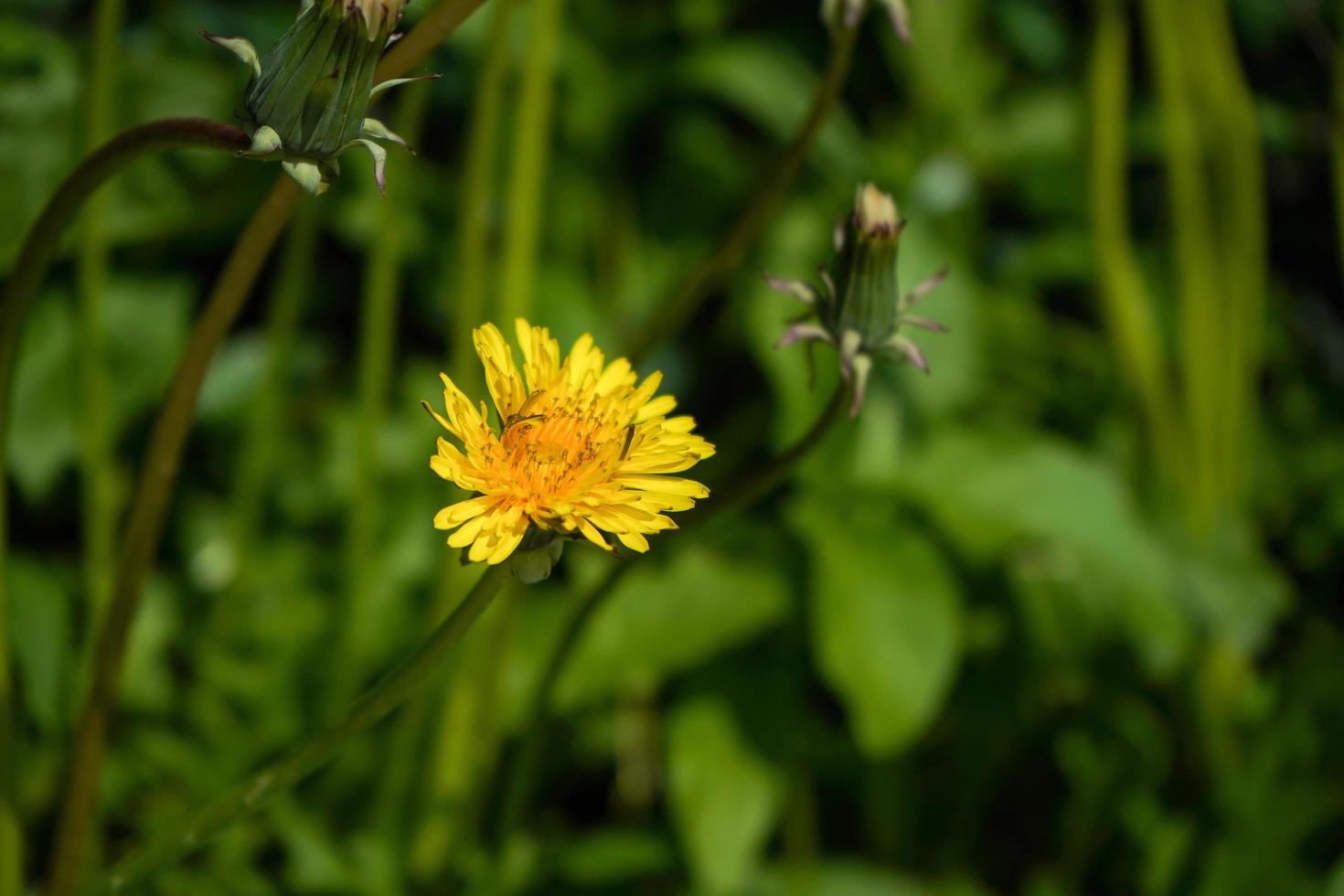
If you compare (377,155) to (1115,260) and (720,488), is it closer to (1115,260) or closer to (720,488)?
(720,488)

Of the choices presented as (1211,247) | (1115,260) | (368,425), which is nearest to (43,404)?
(368,425)

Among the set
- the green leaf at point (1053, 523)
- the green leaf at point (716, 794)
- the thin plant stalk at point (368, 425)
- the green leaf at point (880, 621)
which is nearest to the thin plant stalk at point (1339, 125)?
the green leaf at point (1053, 523)

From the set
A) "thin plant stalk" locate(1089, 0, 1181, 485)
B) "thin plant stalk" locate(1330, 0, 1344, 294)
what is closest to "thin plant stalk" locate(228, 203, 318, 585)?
"thin plant stalk" locate(1089, 0, 1181, 485)

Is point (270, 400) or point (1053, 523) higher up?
point (270, 400)

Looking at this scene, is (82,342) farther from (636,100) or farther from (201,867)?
(636,100)

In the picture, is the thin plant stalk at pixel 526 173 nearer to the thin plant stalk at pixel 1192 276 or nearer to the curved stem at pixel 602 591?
the curved stem at pixel 602 591

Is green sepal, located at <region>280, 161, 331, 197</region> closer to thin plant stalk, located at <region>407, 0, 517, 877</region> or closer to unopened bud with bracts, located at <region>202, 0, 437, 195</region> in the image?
unopened bud with bracts, located at <region>202, 0, 437, 195</region>

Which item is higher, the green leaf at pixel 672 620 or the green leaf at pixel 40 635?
the green leaf at pixel 40 635
